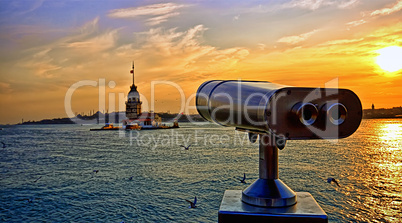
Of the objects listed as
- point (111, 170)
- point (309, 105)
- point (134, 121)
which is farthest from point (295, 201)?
point (134, 121)

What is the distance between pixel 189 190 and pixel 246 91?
21.3m

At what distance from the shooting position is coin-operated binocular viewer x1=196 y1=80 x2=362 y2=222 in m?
0.92

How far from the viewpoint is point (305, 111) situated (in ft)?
3.01

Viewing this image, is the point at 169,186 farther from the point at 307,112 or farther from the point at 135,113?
the point at 135,113

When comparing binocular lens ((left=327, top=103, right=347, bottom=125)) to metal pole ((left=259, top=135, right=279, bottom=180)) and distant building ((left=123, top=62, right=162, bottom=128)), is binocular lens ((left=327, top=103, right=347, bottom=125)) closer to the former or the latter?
metal pole ((left=259, top=135, right=279, bottom=180))

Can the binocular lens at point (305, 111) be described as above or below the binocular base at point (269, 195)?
above

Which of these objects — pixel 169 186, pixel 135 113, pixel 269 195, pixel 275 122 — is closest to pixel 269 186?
pixel 269 195

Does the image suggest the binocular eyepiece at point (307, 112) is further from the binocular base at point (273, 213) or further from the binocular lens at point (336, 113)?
the binocular base at point (273, 213)

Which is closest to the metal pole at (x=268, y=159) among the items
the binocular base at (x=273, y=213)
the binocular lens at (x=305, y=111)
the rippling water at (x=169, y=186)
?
the binocular base at (x=273, y=213)

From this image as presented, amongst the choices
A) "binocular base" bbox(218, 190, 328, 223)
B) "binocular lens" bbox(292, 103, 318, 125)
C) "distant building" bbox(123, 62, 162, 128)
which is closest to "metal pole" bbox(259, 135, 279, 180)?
"binocular base" bbox(218, 190, 328, 223)

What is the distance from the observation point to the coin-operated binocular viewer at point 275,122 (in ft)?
3.00

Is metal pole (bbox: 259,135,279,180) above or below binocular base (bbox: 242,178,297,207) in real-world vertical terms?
above

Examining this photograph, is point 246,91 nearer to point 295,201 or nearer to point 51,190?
point 295,201

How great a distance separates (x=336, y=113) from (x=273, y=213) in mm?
342
